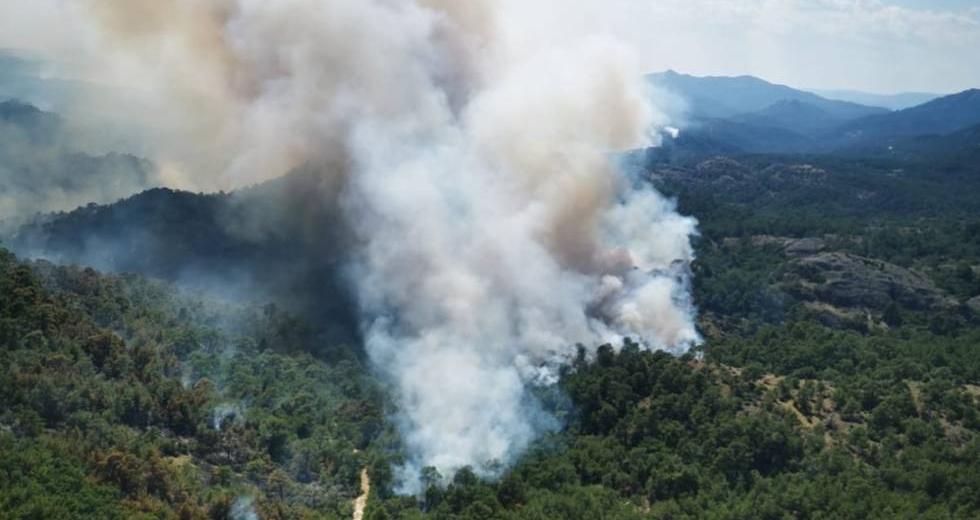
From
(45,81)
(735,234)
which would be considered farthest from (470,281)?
(45,81)

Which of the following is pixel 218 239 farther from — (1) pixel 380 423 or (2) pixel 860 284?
(2) pixel 860 284

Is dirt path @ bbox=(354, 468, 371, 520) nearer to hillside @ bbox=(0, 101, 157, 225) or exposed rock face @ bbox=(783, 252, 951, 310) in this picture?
exposed rock face @ bbox=(783, 252, 951, 310)

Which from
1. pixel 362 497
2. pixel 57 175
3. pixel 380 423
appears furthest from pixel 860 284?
pixel 57 175

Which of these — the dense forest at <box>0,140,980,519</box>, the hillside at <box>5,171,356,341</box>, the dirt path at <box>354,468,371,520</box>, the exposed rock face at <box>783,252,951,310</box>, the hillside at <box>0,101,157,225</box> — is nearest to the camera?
the dense forest at <box>0,140,980,519</box>

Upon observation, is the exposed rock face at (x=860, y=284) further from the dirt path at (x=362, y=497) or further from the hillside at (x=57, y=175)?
the hillside at (x=57, y=175)

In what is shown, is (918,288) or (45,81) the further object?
(45,81)

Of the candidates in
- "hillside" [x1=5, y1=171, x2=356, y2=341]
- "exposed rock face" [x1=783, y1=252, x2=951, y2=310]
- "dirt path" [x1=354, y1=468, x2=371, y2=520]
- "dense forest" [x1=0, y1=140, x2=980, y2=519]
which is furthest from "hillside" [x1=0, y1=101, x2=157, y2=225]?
"exposed rock face" [x1=783, y1=252, x2=951, y2=310]

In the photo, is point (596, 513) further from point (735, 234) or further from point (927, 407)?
point (735, 234)

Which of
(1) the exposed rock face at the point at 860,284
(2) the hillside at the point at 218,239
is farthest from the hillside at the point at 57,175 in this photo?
(1) the exposed rock face at the point at 860,284
